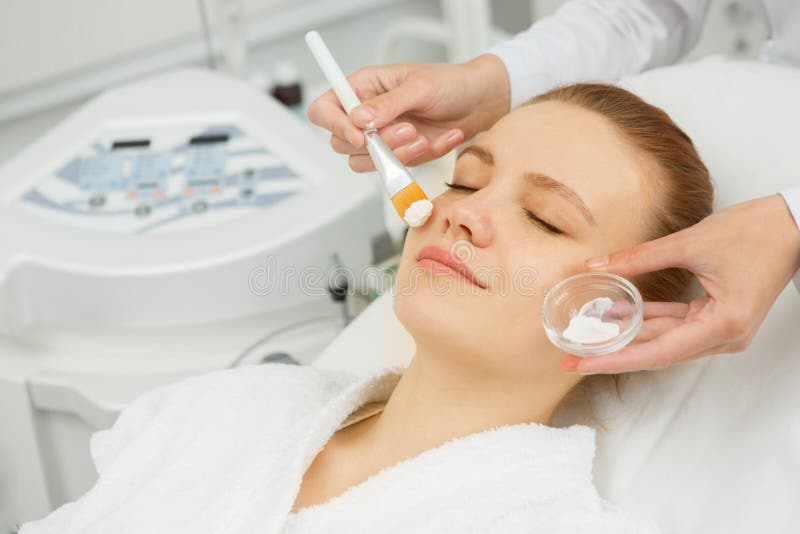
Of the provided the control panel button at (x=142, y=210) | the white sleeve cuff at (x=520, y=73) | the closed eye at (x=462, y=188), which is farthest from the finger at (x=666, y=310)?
the control panel button at (x=142, y=210)

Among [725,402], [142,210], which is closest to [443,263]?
[725,402]

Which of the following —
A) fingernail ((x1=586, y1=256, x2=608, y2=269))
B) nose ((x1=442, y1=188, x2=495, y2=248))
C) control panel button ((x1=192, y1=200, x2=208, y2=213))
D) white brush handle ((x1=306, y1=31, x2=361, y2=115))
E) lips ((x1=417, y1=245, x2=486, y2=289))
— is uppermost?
white brush handle ((x1=306, y1=31, x2=361, y2=115))

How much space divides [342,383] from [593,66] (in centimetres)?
63

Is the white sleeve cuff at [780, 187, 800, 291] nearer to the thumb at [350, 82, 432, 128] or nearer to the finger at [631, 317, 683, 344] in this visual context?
the finger at [631, 317, 683, 344]

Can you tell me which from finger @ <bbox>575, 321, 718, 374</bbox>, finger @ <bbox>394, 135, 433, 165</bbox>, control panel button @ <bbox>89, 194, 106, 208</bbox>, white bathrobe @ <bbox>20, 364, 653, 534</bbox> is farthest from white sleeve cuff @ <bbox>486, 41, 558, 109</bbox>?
control panel button @ <bbox>89, 194, 106, 208</bbox>

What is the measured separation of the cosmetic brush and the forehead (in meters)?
0.11

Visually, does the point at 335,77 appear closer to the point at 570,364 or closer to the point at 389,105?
the point at 389,105

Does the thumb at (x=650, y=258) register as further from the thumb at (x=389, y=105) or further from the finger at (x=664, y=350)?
the thumb at (x=389, y=105)

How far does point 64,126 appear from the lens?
1.76 m

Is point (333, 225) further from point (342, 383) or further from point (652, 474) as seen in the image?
point (652, 474)

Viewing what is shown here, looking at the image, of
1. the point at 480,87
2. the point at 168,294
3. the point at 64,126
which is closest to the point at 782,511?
the point at 480,87

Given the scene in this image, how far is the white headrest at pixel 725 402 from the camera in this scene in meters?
1.03

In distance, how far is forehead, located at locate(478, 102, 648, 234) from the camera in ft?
3.41

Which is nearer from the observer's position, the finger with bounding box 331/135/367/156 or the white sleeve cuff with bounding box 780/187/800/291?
the white sleeve cuff with bounding box 780/187/800/291
